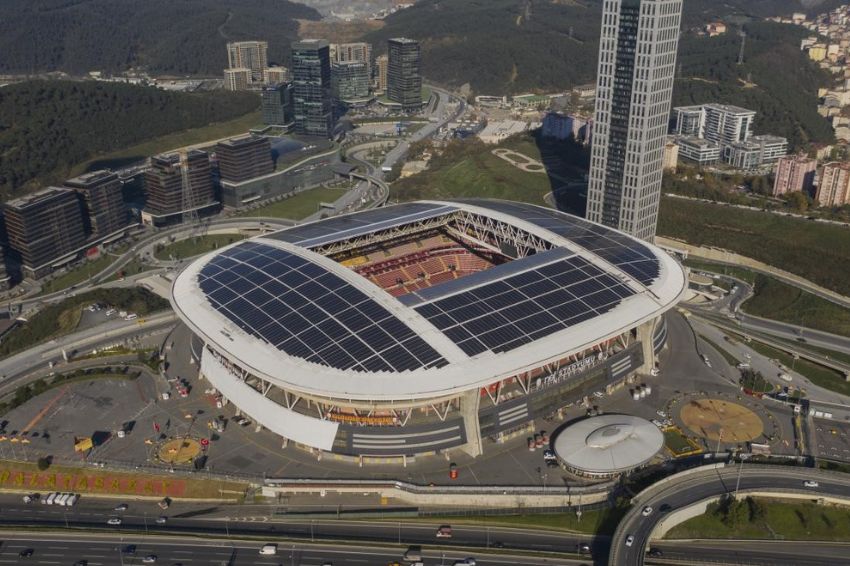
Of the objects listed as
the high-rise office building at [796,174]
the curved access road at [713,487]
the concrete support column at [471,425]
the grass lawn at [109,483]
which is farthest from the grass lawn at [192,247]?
the high-rise office building at [796,174]

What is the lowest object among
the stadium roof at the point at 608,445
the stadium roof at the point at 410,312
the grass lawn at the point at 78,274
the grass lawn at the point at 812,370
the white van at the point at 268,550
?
the grass lawn at the point at 78,274

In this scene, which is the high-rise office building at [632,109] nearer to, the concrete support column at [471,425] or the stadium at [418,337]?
the stadium at [418,337]

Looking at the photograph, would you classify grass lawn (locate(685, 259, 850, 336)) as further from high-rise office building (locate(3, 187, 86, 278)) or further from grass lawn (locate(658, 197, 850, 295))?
high-rise office building (locate(3, 187, 86, 278))

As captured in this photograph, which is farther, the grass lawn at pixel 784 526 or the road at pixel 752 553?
the grass lawn at pixel 784 526

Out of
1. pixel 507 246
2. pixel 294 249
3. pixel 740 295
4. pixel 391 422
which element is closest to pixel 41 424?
pixel 294 249

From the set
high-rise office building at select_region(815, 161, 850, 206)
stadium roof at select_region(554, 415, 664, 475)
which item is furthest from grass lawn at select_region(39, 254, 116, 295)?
high-rise office building at select_region(815, 161, 850, 206)

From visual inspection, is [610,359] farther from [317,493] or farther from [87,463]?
[87,463]

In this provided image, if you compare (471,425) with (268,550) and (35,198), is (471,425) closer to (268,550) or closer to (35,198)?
(268,550)

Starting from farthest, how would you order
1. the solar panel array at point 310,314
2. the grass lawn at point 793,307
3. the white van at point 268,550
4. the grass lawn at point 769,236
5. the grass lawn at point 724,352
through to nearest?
the grass lawn at point 769,236
the grass lawn at point 793,307
the grass lawn at point 724,352
the solar panel array at point 310,314
the white van at point 268,550
